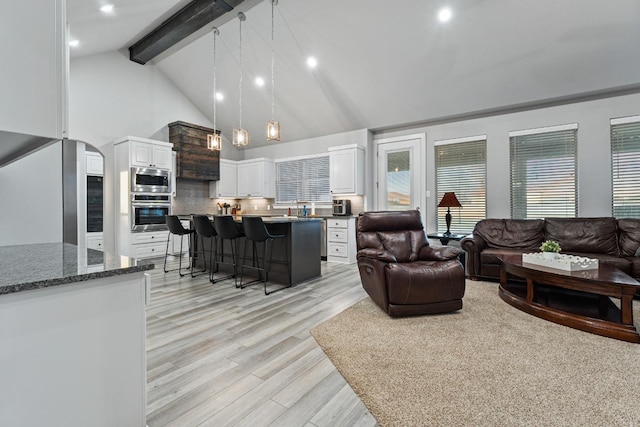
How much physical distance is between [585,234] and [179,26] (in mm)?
6951

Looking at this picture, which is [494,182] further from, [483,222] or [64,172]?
[64,172]

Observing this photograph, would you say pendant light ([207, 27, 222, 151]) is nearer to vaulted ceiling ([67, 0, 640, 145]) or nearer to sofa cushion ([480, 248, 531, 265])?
vaulted ceiling ([67, 0, 640, 145])

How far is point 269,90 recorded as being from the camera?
6266 mm

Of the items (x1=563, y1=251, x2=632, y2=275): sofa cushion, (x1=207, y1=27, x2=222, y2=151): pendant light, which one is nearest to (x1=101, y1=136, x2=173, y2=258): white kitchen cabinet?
(x1=207, y1=27, x2=222, y2=151): pendant light

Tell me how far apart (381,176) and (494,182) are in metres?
2.11

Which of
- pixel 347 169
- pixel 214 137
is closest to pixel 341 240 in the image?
pixel 347 169

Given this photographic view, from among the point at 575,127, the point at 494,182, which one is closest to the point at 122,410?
the point at 494,182

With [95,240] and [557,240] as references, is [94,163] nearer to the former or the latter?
[95,240]

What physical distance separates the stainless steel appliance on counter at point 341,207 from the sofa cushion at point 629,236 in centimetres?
412

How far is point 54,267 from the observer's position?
1.21 m

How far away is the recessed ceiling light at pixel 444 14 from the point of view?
12.5 ft

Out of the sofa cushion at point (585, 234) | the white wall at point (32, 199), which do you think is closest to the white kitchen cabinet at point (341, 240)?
the sofa cushion at point (585, 234)

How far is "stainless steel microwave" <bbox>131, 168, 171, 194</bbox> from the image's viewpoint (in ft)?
18.9

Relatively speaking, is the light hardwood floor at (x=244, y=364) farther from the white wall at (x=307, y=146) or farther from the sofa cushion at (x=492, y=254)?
the white wall at (x=307, y=146)
